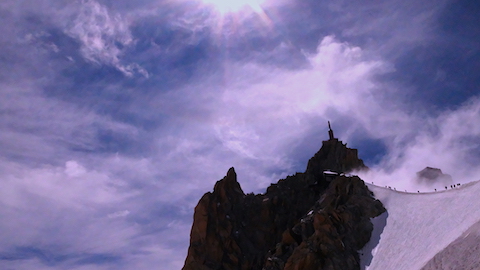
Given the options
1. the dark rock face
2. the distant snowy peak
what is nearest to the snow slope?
the dark rock face

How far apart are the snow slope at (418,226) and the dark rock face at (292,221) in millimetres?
2062

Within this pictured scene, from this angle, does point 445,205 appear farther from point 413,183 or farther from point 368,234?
point 413,183

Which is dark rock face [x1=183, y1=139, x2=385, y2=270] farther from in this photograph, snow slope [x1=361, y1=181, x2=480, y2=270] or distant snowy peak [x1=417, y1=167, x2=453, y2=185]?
distant snowy peak [x1=417, y1=167, x2=453, y2=185]

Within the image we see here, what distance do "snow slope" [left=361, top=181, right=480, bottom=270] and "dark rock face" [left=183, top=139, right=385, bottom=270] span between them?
6.76ft

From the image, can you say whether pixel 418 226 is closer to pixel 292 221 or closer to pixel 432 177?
pixel 292 221

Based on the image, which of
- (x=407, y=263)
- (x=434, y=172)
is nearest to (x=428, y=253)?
(x=407, y=263)

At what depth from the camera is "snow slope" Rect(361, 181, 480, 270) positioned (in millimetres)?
39250

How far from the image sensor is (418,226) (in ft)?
155

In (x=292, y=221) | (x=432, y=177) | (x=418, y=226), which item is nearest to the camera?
(x=418, y=226)

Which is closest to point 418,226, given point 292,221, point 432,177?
point 292,221

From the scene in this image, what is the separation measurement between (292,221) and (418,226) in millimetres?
28060

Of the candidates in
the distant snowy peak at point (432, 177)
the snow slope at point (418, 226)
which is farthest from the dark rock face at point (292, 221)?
the distant snowy peak at point (432, 177)

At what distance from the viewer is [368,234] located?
172ft

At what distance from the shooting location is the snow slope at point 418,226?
39250 mm
